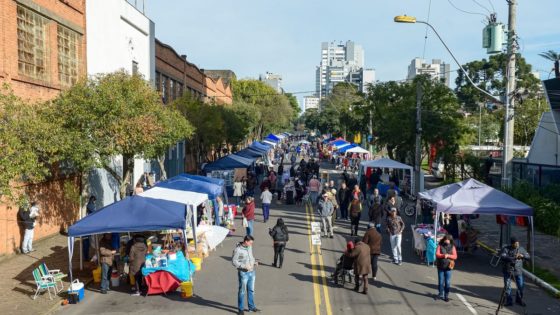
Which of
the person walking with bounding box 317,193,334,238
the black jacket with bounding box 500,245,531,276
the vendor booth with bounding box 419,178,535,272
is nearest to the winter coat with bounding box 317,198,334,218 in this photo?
the person walking with bounding box 317,193,334,238

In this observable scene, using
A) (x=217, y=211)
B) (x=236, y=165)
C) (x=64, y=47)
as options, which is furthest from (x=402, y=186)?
(x=64, y=47)

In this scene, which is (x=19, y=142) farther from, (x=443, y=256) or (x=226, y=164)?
(x=226, y=164)

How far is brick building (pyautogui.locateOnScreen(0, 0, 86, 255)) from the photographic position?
16.7 m

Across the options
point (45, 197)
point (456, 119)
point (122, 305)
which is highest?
point (456, 119)

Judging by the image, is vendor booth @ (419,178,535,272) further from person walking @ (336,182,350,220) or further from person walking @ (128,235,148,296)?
person walking @ (128,235,148,296)

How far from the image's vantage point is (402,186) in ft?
105

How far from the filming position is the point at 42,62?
65.4 ft

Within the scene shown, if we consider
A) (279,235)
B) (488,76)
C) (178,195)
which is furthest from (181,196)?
(488,76)

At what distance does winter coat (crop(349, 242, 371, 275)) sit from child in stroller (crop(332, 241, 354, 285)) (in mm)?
264

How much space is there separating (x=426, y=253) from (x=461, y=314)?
15.4ft

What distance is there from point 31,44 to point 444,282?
1511cm

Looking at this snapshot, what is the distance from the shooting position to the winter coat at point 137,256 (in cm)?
1280

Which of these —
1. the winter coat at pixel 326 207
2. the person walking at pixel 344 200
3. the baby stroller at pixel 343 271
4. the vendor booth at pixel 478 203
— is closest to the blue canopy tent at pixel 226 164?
the person walking at pixel 344 200

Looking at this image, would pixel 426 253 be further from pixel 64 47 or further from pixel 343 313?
pixel 64 47
